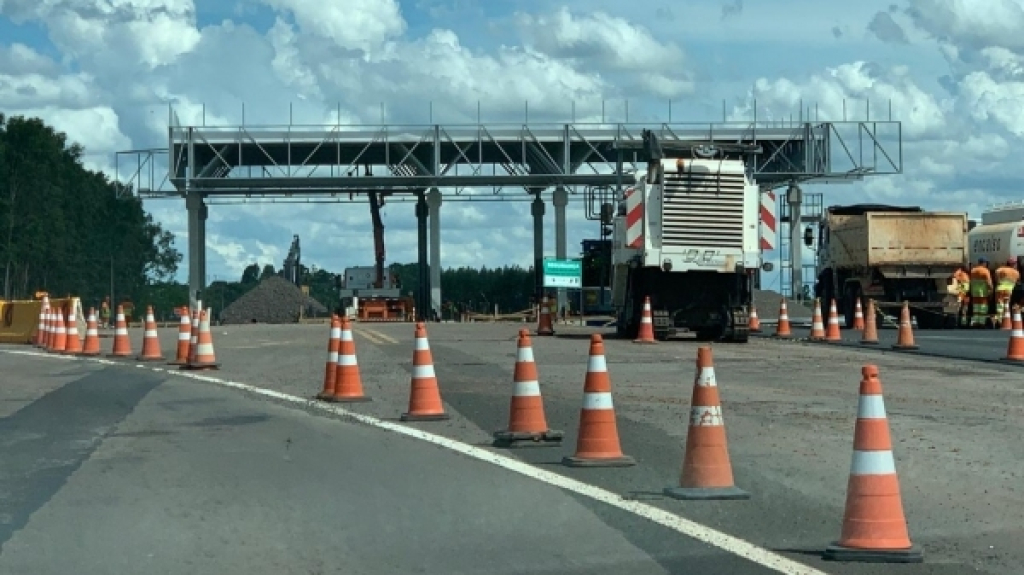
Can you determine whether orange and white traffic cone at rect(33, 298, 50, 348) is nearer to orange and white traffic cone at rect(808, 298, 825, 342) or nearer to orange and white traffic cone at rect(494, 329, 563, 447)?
orange and white traffic cone at rect(808, 298, 825, 342)

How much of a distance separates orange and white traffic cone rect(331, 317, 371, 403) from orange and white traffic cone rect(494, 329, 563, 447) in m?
4.15

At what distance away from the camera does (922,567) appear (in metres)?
7.67

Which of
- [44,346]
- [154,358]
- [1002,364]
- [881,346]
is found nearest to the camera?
[1002,364]

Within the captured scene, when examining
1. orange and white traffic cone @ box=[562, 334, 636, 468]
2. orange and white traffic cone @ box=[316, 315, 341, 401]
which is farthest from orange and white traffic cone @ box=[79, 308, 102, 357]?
orange and white traffic cone @ box=[562, 334, 636, 468]

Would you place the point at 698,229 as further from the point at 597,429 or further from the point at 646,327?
the point at 597,429

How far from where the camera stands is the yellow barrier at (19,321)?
36.1 m

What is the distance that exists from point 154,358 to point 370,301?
49.3 m

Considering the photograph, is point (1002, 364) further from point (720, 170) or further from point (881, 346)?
point (720, 170)

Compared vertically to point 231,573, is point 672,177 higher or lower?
higher

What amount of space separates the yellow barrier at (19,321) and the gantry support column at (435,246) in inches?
1433

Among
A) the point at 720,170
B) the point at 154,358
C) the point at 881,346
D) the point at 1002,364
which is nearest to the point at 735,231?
the point at 720,170

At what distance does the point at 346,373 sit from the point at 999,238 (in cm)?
2820

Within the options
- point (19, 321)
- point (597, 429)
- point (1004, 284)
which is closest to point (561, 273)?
point (1004, 284)

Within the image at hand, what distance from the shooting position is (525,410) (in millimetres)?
12133
